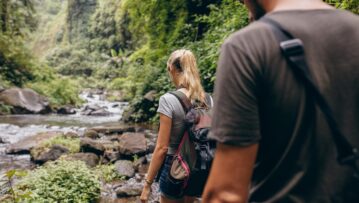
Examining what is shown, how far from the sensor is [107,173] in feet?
27.5

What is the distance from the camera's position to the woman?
11.5 feet

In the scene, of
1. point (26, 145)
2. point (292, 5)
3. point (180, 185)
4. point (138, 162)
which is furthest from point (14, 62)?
point (292, 5)

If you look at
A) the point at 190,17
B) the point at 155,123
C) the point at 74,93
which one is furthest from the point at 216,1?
the point at 74,93

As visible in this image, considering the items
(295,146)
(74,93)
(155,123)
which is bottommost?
(74,93)

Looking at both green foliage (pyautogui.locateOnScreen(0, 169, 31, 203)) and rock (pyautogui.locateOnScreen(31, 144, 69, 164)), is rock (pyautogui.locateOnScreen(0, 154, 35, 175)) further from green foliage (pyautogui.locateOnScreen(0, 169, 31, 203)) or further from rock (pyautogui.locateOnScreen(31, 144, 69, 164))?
green foliage (pyautogui.locateOnScreen(0, 169, 31, 203))

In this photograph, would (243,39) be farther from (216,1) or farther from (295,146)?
(216,1)

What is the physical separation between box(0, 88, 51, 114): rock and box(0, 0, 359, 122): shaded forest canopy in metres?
2.07

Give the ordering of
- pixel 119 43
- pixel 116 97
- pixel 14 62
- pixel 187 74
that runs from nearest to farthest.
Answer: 1. pixel 187 74
2. pixel 14 62
3. pixel 116 97
4. pixel 119 43

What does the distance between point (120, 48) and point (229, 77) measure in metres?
45.4

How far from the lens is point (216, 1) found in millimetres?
14305

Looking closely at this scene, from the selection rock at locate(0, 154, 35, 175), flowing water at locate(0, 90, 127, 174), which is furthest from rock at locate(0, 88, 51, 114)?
rock at locate(0, 154, 35, 175)

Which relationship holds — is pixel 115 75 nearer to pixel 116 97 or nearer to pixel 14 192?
pixel 116 97

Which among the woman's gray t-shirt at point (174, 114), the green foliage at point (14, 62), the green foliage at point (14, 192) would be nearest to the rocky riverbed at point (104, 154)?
the green foliage at point (14, 192)

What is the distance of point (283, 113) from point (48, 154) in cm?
913
